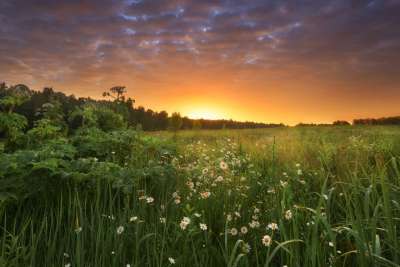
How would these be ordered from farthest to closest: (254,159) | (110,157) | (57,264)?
(254,159) → (110,157) → (57,264)

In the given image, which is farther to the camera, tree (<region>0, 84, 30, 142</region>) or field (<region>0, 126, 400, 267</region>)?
tree (<region>0, 84, 30, 142</region>)

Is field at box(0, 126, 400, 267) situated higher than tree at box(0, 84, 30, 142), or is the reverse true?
tree at box(0, 84, 30, 142)

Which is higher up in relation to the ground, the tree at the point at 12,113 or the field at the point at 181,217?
the tree at the point at 12,113

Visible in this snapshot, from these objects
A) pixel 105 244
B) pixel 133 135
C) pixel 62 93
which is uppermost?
pixel 62 93

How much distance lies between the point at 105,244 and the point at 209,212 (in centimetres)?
101

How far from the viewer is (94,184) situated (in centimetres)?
310

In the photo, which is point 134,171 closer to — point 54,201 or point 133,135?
point 54,201

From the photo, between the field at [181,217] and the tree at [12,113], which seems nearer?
the field at [181,217]

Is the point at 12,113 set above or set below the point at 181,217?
above

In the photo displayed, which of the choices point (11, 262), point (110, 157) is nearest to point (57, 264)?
point (11, 262)

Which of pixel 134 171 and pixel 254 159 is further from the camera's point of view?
pixel 254 159

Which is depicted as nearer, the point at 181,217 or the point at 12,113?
the point at 181,217

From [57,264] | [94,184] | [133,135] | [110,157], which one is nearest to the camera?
[57,264]

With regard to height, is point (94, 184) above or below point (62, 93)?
below
